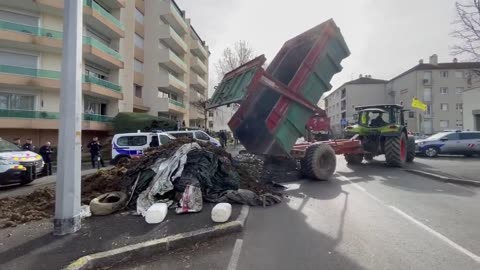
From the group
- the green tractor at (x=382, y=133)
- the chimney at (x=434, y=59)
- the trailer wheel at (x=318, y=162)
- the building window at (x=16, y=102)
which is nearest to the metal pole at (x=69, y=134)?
the trailer wheel at (x=318, y=162)

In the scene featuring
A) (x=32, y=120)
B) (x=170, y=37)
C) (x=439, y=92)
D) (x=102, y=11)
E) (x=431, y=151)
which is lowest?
(x=431, y=151)

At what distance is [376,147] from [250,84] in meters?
8.60

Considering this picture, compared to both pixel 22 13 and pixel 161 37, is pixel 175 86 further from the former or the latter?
pixel 22 13

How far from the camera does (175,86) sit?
35.2 m

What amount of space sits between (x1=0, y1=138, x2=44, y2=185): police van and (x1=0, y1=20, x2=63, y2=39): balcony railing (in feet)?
44.5

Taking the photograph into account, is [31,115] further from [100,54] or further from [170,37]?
[170,37]

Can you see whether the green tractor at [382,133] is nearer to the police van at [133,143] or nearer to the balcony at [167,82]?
the police van at [133,143]

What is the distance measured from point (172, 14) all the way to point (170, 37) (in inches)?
133

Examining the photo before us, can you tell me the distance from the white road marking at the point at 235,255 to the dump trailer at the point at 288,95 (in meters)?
4.37

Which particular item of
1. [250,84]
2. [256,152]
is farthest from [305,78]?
[256,152]

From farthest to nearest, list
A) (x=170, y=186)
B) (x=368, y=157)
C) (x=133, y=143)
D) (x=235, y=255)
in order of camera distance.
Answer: (x=368, y=157)
(x=133, y=143)
(x=170, y=186)
(x=235, y=255)

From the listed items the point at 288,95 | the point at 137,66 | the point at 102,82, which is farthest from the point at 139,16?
the point at 288,95

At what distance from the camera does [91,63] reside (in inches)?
917

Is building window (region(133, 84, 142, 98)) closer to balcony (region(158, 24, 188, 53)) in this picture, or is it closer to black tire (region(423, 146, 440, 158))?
balcony (region(158, 24, 188, 53))
